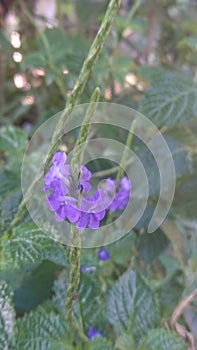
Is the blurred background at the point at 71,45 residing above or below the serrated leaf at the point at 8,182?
above

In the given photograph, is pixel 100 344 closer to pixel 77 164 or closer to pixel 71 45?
pixel 77 164

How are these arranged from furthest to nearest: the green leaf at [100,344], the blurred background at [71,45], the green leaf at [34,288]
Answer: the blurred background at [71,45] → the green leaf at [34,288] → the green leaf at [100,344]

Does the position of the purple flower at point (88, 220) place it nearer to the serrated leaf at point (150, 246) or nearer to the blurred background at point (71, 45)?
the serrated leaf at point (150, 246)

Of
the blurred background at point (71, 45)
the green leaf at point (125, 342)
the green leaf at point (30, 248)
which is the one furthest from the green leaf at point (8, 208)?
the blurred background at point (71, 45)

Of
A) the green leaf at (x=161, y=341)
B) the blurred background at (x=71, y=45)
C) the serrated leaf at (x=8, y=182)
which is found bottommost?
the green leaf at (x=161, y=341)

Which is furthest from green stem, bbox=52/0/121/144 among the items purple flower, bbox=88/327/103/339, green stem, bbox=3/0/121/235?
purple flower, bbox=88/327/103/339
